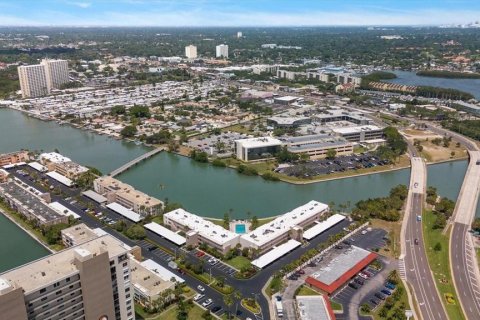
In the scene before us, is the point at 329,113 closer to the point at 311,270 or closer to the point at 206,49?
the point at 311,270

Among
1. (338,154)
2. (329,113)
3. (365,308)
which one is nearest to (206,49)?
(329,113)

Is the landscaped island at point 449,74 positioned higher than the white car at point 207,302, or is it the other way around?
the landscaped island at point 449,74

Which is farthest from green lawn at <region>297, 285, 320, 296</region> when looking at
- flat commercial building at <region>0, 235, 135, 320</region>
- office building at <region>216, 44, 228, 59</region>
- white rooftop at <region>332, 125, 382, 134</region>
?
office building at <region>216, 44, 228, 59</region>

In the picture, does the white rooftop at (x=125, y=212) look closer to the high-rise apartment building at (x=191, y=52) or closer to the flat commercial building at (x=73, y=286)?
the flat commercial building at (x=73, y=286)

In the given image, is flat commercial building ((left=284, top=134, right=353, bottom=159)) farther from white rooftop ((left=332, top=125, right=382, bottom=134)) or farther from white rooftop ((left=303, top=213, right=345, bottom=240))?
white rooftop ((left=303, top=213, right=345, bottom=240))

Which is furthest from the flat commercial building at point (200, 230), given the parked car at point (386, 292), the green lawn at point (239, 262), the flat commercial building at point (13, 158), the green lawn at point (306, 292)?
the flat commercial building at point (13, 158)

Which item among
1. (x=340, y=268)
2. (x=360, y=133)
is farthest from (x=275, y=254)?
(x=360, y=133)

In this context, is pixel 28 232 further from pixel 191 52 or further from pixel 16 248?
pixel 191 52
